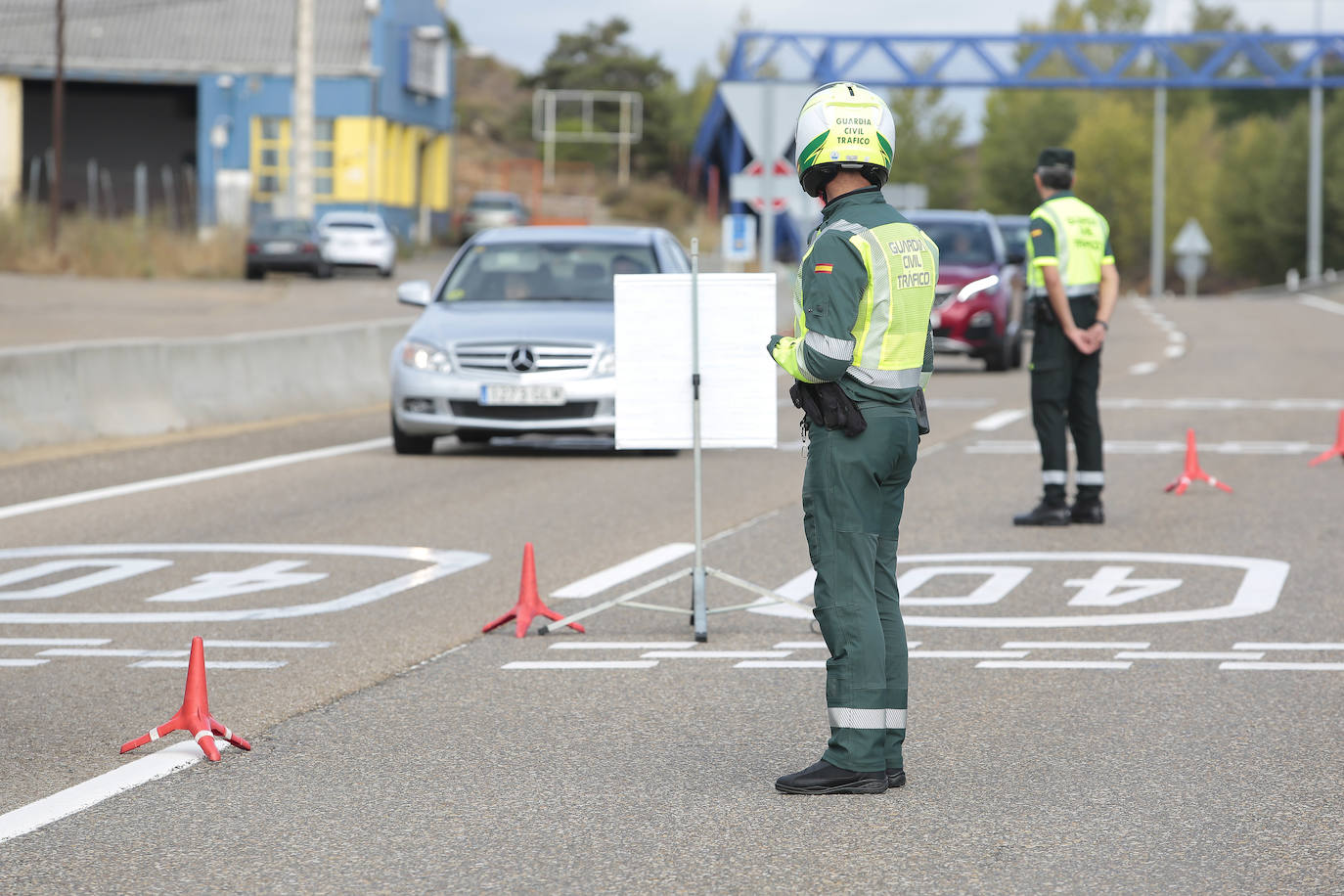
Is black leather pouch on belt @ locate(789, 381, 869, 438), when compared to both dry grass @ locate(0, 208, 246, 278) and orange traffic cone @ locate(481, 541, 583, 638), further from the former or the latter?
dry grass @ locate(0, 208, 246, 278)

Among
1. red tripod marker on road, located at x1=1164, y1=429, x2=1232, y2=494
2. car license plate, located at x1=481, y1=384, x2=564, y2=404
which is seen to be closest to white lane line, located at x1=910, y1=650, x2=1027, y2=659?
red tripod marker on road, located at x1=1164, y1=429, x2=1232, y2=494

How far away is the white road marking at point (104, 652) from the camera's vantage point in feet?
24.7

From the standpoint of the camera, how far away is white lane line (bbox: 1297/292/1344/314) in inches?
1837

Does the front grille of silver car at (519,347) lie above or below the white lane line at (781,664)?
above

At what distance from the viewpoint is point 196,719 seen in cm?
591

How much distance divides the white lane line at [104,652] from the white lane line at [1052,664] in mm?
2812

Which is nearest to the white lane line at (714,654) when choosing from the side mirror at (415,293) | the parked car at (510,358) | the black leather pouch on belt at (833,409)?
the black leather pouch on belt at (833,409)

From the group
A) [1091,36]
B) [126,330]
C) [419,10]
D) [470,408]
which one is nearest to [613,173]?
[419,10]

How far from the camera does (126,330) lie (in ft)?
89.7

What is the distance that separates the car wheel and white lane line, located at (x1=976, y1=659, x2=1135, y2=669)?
8.08m

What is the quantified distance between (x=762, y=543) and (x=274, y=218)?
39.0 m

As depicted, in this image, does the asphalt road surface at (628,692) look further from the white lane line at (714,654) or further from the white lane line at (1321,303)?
the white lane line at (1321,303)

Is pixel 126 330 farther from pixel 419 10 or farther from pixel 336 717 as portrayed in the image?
pixel 419 10

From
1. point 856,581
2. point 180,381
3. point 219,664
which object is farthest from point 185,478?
point 856,581
